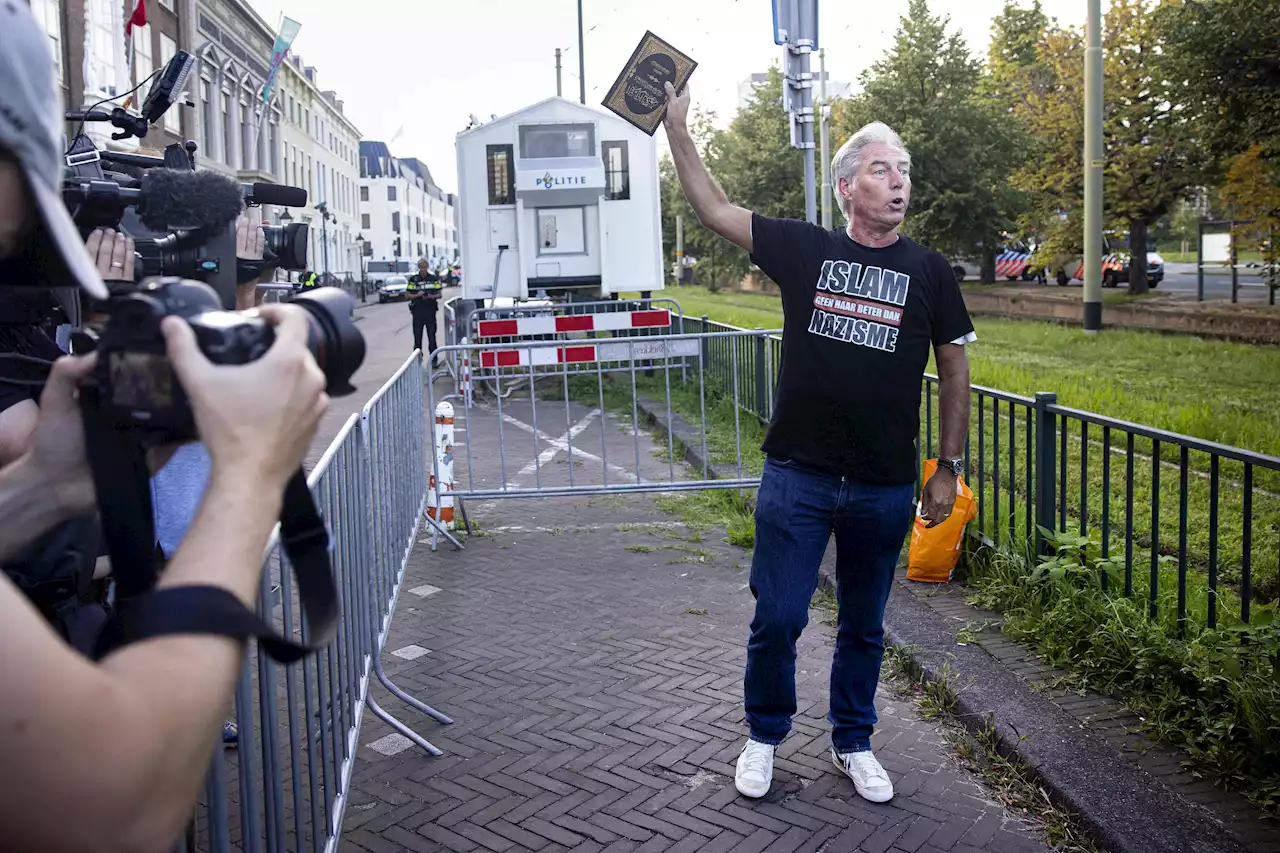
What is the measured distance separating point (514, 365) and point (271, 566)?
7331 millimetres

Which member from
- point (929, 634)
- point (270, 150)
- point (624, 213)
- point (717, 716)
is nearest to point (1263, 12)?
point (624, 213)

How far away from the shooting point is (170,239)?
3.28 metres

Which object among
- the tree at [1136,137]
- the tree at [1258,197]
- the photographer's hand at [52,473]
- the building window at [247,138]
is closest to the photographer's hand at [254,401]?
the photographer's hand at [52,473]

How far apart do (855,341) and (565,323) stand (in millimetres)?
9723

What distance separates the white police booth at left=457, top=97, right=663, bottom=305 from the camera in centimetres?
1576

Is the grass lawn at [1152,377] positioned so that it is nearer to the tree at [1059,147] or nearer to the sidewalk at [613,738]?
the sidewalk at [613,738]

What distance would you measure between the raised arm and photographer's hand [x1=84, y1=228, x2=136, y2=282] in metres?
1.80

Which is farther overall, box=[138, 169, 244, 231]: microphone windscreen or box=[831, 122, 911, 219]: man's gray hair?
box=[831, 122, 911, 219]: man's gray hair

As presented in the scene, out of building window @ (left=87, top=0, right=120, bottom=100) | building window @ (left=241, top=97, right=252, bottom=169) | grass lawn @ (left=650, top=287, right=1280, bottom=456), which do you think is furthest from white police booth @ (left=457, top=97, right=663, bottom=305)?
building window @ (left=241, top=97, right=252, bottom=169)

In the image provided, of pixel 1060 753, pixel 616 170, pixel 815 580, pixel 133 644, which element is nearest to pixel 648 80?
pixel 815 580

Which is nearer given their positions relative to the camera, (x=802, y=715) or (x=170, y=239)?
(x=170, y=239)

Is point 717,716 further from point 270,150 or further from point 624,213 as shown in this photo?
point 270,150

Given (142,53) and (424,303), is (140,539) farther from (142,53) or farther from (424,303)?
(142,53)

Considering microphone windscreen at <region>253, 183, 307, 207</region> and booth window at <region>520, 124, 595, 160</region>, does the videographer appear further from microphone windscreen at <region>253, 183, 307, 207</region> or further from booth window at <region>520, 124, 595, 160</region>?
booth window at <region>520, 124, 595, 160</region>
